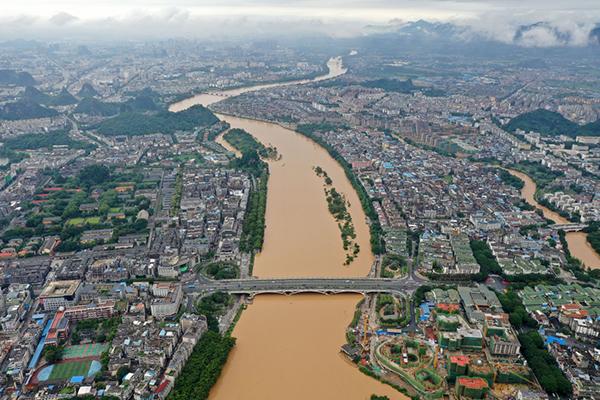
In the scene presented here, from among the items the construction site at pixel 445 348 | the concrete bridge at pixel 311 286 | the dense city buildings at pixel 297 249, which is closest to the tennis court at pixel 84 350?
the dense city buildings at pixel 297 249

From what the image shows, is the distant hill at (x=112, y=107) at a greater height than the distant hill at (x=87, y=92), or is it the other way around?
the distant hill at (x=112, y=107)

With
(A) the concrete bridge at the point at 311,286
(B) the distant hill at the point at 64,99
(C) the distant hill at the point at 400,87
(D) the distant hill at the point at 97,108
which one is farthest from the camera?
(C) the distant hill at the point at 400,87

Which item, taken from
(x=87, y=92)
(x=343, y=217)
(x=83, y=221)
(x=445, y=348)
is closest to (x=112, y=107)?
(x=87, y=92)

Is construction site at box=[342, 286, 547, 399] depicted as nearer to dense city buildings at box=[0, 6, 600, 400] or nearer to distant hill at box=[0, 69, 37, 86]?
dense city buildings at box=[0, 6, 600, 400]

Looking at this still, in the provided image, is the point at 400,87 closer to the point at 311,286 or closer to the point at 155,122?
the point at 155,122

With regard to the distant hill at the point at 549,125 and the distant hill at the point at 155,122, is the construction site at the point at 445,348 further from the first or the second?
the distant hill at the point at 155,122

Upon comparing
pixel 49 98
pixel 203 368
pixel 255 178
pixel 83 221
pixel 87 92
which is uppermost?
pixel 203 368
